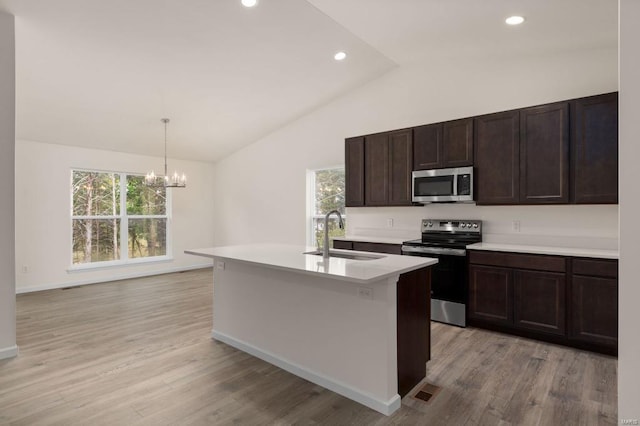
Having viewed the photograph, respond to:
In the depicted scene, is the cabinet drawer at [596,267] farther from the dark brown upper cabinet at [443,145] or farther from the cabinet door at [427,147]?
the cabinet door at [427,147]

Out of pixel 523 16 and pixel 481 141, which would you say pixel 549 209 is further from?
pixel 523 16

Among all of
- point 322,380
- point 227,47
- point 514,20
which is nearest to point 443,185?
point 514,20

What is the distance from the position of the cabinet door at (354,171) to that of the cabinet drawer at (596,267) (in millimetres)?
2507

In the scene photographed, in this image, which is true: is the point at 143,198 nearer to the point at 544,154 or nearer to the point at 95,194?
the point at 95,194

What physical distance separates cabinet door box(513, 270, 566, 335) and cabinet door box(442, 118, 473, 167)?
133cm

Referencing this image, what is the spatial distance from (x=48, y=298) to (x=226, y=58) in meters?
4.11

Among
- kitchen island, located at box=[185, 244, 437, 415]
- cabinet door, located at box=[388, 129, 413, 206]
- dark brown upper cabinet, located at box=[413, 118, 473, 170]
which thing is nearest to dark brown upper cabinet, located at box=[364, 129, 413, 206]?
cabinet door, located at box=[388, 129, 413, 206]

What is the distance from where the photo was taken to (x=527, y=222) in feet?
12.6

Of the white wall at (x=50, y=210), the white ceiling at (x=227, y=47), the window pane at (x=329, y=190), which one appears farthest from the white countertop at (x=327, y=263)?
the white wall at (x=50, y=210)

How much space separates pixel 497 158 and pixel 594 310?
1641 millimetres

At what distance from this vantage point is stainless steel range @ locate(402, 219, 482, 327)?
12.1 feet

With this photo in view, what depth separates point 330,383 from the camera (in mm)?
A: 2445

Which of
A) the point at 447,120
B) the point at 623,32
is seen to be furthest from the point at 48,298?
the point at 623,32

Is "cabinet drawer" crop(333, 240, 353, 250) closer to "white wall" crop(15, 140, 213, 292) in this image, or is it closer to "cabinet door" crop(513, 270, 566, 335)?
"cabinet door" crop(513, 270, 566, 335)
